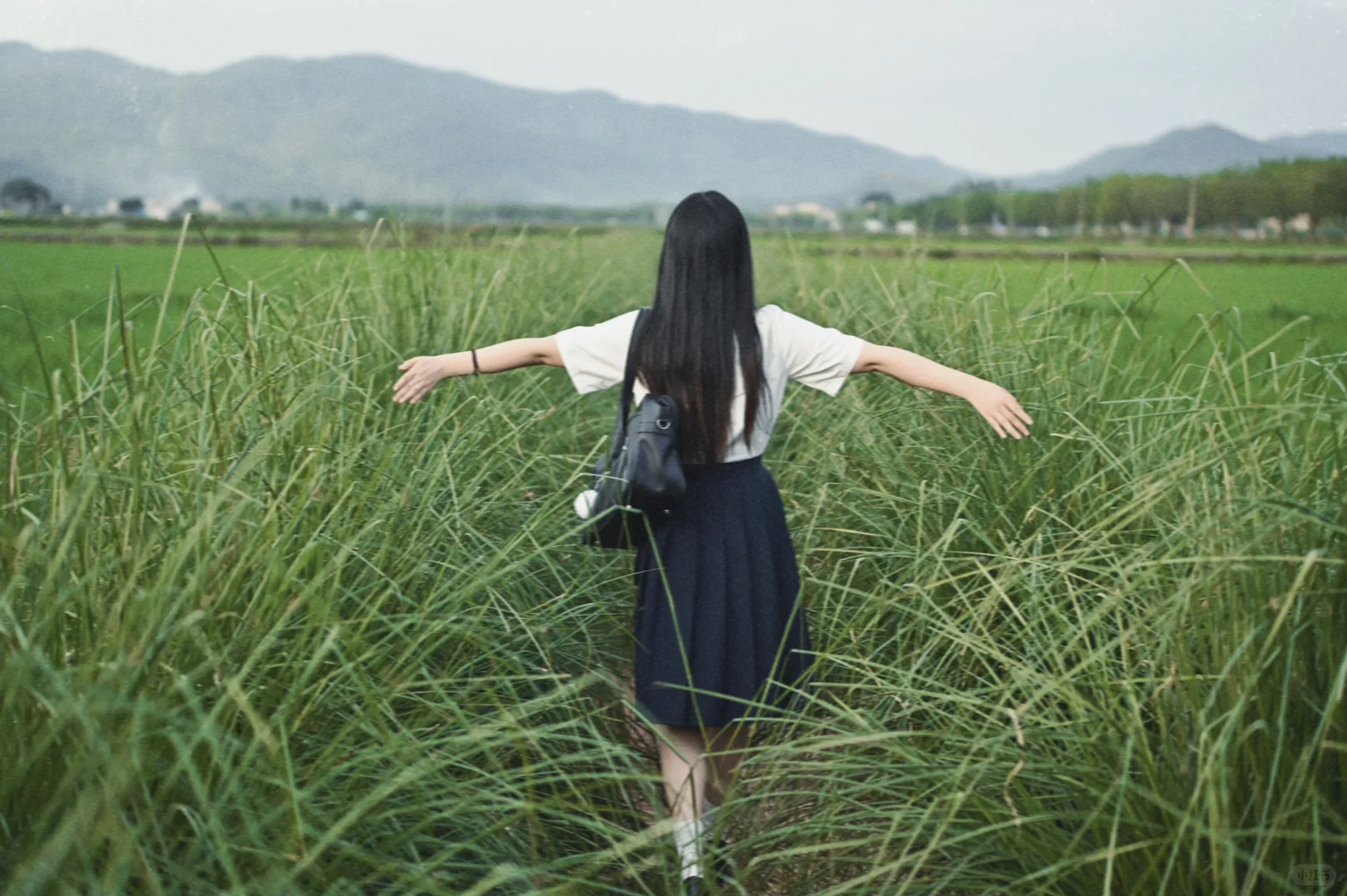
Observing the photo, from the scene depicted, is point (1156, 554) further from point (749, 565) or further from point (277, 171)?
point (277, 171)

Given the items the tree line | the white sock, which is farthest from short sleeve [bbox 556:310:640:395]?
the tree line

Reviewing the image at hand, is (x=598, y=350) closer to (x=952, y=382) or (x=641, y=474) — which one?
(x=641, y=474)

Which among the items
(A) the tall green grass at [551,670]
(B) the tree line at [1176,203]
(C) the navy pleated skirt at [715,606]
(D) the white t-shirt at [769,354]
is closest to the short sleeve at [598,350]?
(D) the white t-shirt at [769,354]

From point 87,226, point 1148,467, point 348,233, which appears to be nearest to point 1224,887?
point 1148,467

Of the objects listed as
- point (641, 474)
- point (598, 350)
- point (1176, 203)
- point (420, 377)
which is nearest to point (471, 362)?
point (420, 377)

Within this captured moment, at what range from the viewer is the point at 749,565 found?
2.29 m

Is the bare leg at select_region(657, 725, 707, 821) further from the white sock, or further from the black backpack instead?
the black backpack

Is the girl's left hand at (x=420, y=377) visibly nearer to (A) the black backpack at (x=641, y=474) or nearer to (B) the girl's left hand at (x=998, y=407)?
(A) the black backpack at (x=641, y=474)

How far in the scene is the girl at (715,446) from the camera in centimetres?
222

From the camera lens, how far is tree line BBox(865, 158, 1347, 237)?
83.6ft

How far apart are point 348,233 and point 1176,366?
11.3 feet

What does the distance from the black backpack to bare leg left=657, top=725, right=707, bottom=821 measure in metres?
0.43

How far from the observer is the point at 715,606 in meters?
2.27

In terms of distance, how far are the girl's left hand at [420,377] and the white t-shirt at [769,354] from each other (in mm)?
279
